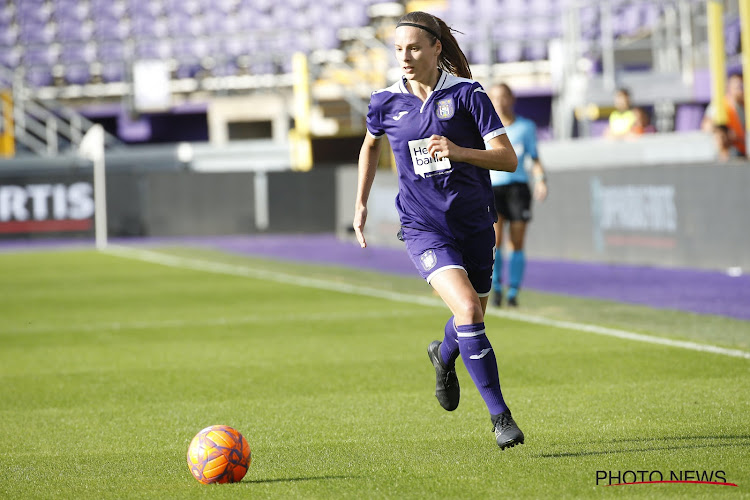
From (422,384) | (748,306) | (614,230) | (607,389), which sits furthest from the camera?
(614,230)

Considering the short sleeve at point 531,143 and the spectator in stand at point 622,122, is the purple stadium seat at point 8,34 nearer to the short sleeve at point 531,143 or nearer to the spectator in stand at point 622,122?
the spectator in stand at point 622,122

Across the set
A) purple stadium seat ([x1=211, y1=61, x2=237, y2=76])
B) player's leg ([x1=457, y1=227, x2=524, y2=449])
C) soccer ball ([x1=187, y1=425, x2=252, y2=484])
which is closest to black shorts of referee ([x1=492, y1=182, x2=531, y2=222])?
player's leg ([x1=457, y1=227, x2=524, y2=449])

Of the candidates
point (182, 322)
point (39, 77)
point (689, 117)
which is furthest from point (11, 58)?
point (182, 322)

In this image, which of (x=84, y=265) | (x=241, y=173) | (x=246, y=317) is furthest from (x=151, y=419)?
(x=241, y=173)

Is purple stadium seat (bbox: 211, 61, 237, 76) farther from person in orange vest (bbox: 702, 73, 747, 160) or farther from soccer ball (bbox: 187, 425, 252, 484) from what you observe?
soccer ball (bbox: 187, 425, 252, 484)

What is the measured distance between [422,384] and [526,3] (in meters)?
22.2

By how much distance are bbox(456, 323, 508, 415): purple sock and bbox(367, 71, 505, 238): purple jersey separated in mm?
487

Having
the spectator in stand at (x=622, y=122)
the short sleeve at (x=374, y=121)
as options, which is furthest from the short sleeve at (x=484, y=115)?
the spectator in stand at (x=622, y=122)

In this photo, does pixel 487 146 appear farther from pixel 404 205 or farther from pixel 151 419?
pixel 151 419

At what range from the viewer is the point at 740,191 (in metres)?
14.1

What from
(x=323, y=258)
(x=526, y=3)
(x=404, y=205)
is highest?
(x=526, y=3)

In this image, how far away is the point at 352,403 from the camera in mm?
6594

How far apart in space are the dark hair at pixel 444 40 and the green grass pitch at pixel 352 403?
67.1 inches

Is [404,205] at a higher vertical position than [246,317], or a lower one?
higher
